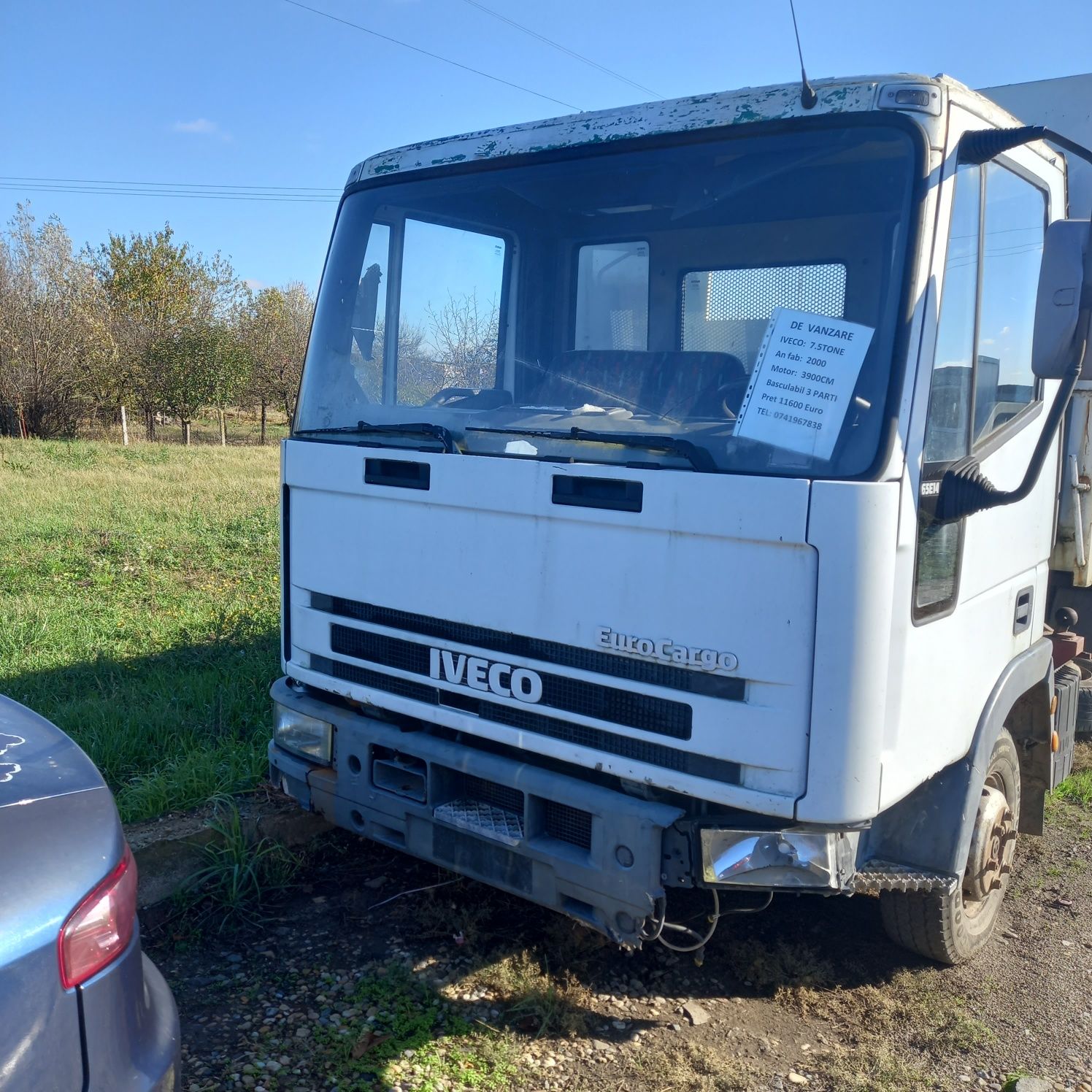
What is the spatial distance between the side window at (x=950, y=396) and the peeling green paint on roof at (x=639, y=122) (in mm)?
370

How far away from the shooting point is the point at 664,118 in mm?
2965

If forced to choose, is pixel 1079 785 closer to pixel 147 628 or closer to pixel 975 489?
pixel 975 489

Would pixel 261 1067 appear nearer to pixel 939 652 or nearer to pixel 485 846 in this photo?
pixel 485 846

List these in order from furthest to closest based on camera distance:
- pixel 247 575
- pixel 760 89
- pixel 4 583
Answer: pixel 247 575 → pixel 4 583 → pixel 760 89

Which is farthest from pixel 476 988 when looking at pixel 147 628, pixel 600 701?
pixel 147 628

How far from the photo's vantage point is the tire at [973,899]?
11.2 feet

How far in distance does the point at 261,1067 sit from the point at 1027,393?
307 centimetres

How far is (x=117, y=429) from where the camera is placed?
32.5 metres

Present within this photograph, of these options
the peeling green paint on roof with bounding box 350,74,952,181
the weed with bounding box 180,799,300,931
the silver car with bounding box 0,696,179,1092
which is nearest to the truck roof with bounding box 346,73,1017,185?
the peeling green paint on roof with bounding box 350,74,952,181

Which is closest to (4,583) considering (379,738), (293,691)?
(293,691)

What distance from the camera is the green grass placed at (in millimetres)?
4836

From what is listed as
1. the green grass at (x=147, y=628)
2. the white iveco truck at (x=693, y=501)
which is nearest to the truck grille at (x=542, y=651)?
the white iveco truck at (x=693, y=501)

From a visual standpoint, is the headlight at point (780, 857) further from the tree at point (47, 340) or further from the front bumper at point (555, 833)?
the tree at point (47, 340)

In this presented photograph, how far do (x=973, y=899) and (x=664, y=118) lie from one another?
8.98 feet
